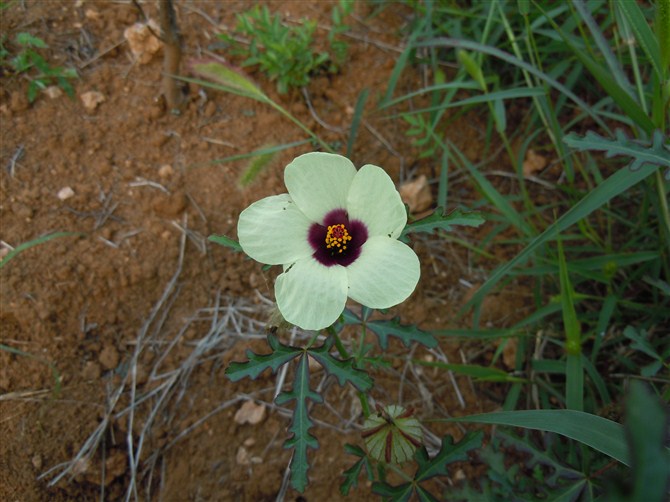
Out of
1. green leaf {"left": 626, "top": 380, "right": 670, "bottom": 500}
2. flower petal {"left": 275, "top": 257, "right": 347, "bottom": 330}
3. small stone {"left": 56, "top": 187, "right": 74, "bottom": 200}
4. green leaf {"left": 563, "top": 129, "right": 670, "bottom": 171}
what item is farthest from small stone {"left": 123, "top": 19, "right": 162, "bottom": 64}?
green leaf {"left": 626, "top": 380, "right": 670, "bottom": 500}

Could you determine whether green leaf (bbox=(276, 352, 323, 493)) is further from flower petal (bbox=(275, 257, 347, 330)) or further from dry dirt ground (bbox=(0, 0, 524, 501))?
dry dirt ground (bbox=(0, 0, 524, 501))

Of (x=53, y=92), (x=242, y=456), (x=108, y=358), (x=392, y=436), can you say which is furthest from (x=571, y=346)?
(x=53, y=92)

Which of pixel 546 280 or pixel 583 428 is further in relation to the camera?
pixel 546 280

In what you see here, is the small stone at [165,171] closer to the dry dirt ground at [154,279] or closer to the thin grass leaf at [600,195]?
the dry dirt ground at [154,279]

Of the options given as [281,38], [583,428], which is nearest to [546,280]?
[583,428]

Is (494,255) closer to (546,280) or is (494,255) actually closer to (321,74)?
(546,280)

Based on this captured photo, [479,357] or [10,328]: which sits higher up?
[479,357]

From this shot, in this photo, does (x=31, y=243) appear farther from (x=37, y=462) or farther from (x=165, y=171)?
(x=37, y=462)

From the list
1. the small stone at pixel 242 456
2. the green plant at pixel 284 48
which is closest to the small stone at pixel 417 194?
the green plant at pixel 284 48
